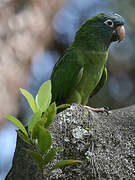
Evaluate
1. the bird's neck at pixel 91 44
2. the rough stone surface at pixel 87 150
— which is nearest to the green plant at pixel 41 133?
the rough stone surface at pixel 87 150

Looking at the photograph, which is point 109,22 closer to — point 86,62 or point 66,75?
point 86,62

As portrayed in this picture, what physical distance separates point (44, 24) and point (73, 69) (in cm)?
192

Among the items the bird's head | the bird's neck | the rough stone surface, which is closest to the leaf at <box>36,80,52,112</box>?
the rough stone surface

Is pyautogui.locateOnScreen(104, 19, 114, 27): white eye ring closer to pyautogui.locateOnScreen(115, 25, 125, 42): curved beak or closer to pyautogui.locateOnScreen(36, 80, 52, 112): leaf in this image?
pyautogui.locateOnScreen(115, 25, 125, 42): curved beak

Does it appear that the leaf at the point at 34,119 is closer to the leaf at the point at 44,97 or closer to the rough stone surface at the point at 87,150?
the leaf at the point at 44,97

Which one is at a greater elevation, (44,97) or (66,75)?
(44,97)

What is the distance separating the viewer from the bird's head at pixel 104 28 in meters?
2.90

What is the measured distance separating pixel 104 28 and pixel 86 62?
450mm

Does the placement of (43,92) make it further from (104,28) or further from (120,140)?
(104,28)

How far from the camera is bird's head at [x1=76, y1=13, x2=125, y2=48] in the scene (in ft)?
9.53

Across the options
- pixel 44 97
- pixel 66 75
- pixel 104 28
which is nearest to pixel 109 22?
pixel 104 28

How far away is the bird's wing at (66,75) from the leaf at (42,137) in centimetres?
146

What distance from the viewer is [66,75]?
2607 millimetres

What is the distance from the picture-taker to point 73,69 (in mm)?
2598
